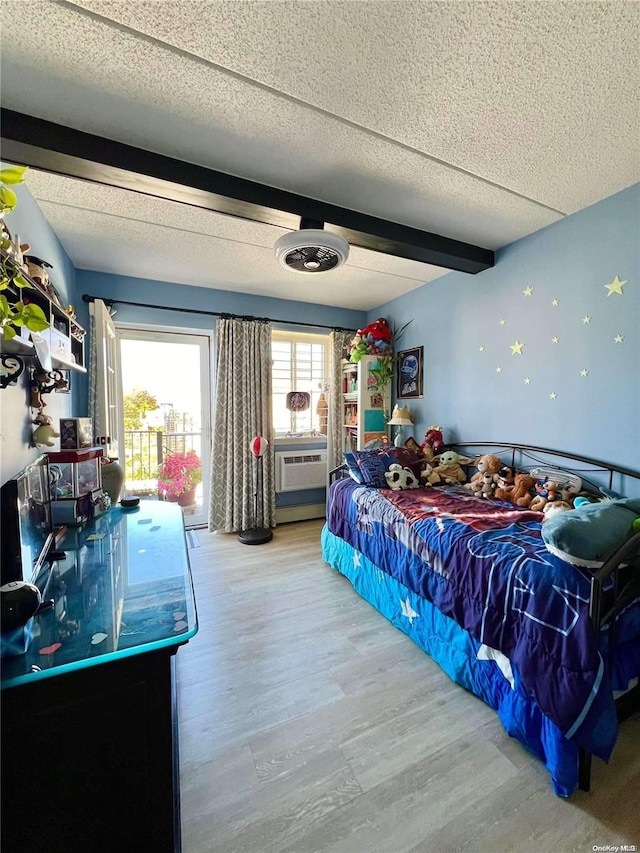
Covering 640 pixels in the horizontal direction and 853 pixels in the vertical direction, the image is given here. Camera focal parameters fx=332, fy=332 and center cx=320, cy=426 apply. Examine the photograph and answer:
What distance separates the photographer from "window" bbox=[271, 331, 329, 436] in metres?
3.91

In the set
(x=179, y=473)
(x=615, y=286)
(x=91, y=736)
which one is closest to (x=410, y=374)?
(x=615, y=286)

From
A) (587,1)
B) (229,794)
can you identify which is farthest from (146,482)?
(587,1)

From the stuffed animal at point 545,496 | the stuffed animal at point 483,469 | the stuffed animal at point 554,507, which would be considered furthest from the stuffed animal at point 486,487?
the stuffed animal at point 554,507

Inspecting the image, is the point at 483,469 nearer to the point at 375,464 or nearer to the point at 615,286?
the point at 375,464

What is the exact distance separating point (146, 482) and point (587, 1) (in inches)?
161

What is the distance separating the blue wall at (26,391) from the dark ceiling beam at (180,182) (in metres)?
0.31

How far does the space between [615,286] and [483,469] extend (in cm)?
137

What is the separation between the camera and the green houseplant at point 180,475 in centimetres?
356

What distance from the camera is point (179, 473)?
362cm

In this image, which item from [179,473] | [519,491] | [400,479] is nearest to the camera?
[519,491]

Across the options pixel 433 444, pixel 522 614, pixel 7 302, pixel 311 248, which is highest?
pixel 311 248

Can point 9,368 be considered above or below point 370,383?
below

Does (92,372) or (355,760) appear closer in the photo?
(355,760)

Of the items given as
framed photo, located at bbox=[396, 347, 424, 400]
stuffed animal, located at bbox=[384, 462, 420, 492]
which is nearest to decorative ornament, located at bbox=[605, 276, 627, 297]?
framed photo, located at bbox=[396, 347, 424, 400]
